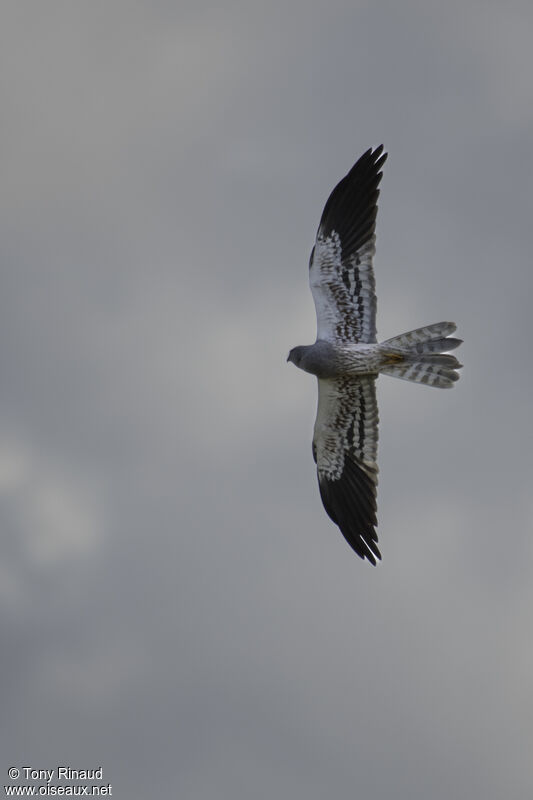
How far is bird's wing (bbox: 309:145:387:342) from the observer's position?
19812 mm

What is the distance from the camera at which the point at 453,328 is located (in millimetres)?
19781

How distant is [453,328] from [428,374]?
0.72m

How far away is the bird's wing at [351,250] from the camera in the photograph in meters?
19.8

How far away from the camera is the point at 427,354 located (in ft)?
65.1

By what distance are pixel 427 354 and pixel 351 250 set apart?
1.77 metres

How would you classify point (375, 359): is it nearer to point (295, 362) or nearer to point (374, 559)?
point (295, 362)

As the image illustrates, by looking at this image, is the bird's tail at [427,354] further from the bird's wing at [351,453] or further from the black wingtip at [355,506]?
the black wingtip at [355,506]

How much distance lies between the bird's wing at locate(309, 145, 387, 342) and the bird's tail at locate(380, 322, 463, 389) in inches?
16.2

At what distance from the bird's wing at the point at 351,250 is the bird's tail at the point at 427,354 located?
41 centimetres

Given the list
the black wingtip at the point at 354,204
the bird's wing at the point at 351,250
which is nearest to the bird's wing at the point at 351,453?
the bird's wing at the point at 351,250

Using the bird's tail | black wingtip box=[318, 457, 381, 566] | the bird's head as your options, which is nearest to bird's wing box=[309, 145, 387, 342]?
the bird's tail

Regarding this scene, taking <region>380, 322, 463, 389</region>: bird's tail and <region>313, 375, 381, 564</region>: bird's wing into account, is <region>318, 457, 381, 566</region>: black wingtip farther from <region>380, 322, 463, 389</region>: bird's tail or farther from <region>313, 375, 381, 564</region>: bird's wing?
<region>380, 322, 463, 389</region>: bird's tail

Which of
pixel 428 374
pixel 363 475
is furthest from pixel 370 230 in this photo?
pixel 363 475

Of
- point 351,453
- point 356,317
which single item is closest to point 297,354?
point 356,317
